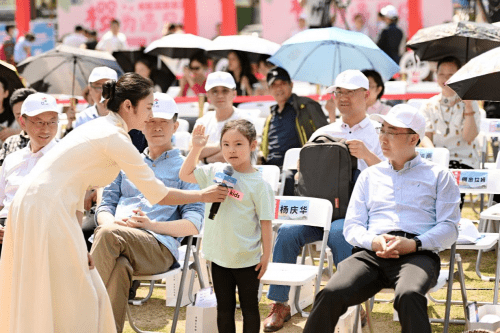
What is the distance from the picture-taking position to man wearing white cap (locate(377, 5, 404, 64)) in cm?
1269

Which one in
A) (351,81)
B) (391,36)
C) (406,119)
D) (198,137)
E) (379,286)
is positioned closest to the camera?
(379,286)

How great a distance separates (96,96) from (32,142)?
1.65 meters

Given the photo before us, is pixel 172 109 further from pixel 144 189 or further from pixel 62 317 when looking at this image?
pixel 62 317

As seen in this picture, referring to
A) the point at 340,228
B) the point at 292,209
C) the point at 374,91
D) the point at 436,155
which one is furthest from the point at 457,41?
the point at 292,209

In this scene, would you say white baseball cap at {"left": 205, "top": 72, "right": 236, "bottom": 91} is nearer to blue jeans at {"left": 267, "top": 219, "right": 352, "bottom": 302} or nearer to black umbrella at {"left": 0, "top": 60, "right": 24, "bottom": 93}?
blue jeans at {"left": 267, "top": 219, "right": 352, "bottom": 302}

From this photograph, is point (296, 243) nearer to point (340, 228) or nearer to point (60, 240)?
point (340, 228)

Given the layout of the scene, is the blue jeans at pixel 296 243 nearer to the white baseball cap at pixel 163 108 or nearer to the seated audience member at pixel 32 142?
the white baseball cap at pixel 163 108

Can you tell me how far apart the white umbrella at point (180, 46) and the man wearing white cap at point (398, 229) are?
580cm

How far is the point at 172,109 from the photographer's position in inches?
199

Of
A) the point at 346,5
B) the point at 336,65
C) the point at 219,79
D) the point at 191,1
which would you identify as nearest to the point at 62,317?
the point at 219,79

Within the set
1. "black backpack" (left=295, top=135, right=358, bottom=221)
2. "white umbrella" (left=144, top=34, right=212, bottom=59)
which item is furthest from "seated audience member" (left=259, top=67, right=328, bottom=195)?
"white umbrella" (left=144, top=34, right=212, bottom=59)

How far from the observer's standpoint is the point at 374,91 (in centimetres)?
704

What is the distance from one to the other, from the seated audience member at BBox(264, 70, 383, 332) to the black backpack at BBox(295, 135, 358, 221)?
8 centimetres

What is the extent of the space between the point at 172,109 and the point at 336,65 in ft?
9.03
